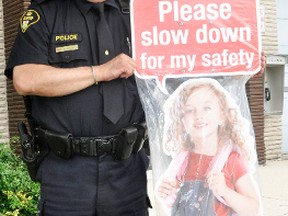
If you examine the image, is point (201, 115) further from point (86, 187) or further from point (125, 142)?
point (86, 187)

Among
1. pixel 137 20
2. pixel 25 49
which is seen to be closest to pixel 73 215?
pixel 25 49

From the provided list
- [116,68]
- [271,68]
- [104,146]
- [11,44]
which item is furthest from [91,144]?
[271,68]

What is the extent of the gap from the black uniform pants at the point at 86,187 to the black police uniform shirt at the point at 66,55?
152 mm

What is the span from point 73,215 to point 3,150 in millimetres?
3225

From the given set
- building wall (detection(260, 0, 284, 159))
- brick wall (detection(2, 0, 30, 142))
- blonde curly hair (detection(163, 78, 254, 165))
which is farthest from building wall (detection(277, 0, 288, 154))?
blonde curly hair (detection(163, 78, 254, 165))

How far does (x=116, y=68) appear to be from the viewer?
2.22 m

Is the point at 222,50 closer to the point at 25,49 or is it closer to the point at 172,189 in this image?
the point at 172,189

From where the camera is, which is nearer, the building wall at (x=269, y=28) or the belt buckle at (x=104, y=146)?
the belt buckle at (x=104, y=146)

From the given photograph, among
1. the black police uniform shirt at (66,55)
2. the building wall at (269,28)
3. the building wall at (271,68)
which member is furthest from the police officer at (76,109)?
the building wall at (269,28)

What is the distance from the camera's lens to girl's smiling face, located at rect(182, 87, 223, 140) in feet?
7.23

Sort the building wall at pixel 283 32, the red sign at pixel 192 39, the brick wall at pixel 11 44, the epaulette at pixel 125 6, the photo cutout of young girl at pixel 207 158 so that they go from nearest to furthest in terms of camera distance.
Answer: the photo cutout of young girl at pixel 207 158 < the red sign at pixel 192 39 < the epaulette at pixel 125 6 < the brick wall at pixel 11 44 < the building wall at pixel 283 32

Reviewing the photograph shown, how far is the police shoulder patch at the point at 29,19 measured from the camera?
2.35 metres

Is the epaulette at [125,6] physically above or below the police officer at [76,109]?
above

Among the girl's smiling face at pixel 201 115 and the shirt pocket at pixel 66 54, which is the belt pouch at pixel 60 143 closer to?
the shirt pocket at pixel 66 54
